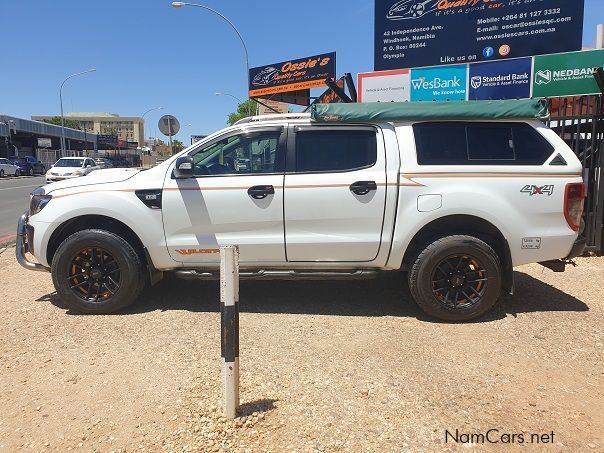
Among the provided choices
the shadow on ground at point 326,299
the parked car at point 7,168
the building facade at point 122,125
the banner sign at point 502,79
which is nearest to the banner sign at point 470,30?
the banner sign at point 502,79

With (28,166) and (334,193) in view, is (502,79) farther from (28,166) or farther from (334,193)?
A: (28,166)

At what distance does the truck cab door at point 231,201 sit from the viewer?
4.57m

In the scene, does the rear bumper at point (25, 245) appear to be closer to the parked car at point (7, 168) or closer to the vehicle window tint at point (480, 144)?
the vehicle window tint at point (480, 144)

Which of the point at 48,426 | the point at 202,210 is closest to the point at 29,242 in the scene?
the point at 202,210

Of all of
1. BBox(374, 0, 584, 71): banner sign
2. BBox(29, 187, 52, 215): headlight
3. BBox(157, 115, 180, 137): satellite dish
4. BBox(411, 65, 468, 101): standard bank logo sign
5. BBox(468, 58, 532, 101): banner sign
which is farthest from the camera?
BBox(157, 115, 180, 137): satellite dish

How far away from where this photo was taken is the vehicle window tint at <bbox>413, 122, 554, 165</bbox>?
451 cm

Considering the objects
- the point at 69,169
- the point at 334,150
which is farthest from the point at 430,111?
the point at 69,169

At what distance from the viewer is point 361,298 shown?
17.5ft

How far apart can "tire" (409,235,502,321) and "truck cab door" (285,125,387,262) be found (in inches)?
20.0

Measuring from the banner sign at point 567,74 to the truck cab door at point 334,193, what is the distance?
21.7 feet

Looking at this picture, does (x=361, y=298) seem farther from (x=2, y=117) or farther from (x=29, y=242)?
(x=2, y=117)

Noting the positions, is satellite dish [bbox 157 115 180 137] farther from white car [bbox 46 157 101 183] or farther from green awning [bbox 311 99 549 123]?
white car [bbox 46 157 101 183]

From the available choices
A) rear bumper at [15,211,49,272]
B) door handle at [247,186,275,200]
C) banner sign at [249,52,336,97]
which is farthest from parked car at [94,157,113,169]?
door handle at [247,186,275,200]

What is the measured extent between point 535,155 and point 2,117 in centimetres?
5112
